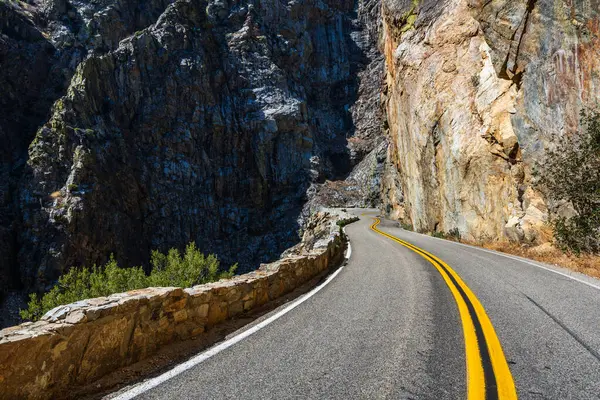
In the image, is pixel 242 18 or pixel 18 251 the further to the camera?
pixel 242 18

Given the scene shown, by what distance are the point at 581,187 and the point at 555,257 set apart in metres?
2.92

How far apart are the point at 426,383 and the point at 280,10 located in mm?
102436

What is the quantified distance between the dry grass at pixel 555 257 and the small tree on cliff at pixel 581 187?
22.3 inches

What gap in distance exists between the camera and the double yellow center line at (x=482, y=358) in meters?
2.96

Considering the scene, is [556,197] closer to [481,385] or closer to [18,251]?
[481,385]

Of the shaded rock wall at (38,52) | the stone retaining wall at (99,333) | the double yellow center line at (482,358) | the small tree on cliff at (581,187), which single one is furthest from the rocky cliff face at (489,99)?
the shaded rock wall at (38,52)

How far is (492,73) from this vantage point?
1953 cm

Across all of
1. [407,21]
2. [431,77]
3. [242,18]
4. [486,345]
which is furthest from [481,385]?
[242,18]

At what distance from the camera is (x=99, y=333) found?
3.59 m

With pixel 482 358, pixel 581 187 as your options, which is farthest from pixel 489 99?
pixel 482 358

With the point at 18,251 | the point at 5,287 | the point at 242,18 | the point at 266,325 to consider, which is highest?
the point at 242,18

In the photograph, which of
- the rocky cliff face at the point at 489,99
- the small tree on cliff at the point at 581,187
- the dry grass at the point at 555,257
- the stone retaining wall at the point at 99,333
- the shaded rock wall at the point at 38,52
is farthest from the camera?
the shaded rock wall at the point at 38,52

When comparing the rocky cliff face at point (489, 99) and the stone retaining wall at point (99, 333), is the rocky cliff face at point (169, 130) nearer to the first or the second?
the rocky cliff face at point (489, 99)

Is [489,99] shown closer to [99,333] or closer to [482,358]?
[482,358]
